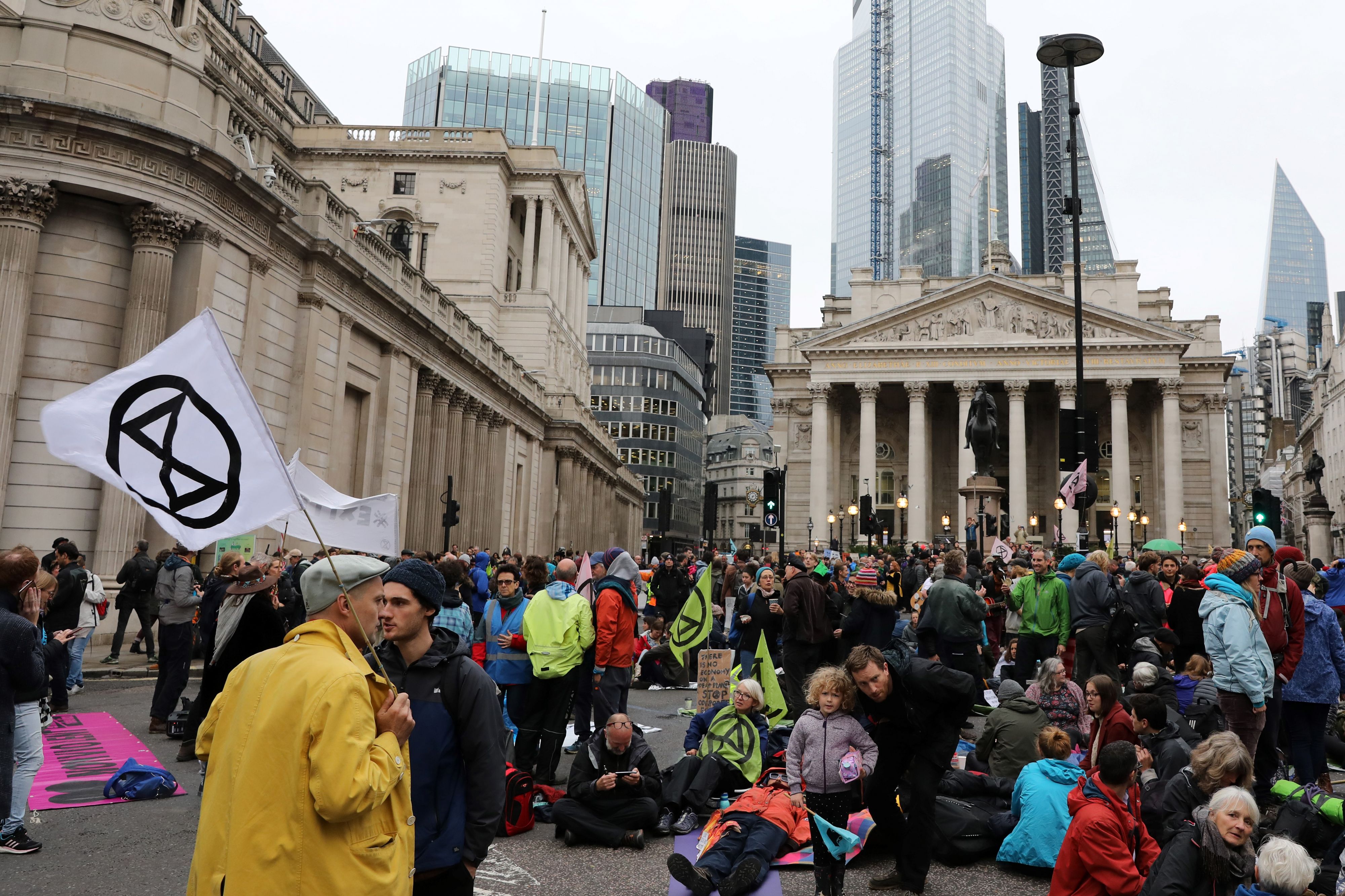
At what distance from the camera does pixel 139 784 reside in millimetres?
7586

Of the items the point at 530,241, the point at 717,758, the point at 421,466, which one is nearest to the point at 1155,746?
the point at 717,758

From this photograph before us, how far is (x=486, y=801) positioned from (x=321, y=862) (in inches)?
36.8

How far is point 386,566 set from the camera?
3734 mm

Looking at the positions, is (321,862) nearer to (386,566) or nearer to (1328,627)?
(386,566)

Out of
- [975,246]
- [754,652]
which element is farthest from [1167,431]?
[975,246]

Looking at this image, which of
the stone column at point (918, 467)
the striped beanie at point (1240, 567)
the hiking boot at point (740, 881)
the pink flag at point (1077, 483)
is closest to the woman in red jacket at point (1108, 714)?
the striped beanie at point (1240, 567)

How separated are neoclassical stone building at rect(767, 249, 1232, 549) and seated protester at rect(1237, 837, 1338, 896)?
53.3m

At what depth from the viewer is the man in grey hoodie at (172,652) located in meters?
9.91

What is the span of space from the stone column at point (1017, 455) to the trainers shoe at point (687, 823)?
171 ft

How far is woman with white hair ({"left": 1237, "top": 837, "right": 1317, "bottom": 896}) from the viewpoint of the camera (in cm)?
446

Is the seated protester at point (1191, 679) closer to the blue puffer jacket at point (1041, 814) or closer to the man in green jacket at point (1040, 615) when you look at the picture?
the man in green jacket at point (1040, 615)

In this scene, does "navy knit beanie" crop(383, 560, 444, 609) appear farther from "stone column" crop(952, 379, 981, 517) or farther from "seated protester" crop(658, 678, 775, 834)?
"stone column" crop(952, 379, 981, 517)

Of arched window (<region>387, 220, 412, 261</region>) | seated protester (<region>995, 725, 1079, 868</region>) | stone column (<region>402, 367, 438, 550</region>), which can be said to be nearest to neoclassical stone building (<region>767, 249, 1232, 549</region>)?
arched window (<region>387, 220, 412, 261</region>)

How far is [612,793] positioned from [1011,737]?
11.9 ft
